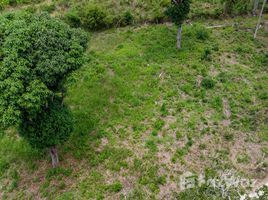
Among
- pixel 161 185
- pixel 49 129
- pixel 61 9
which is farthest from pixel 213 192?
pixel 61 9

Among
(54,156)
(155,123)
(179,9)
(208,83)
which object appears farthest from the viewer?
(179,9)

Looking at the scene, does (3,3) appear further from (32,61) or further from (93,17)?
(32,61)

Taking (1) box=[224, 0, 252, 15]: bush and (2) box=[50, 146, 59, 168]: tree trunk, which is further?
(1) box=[224, 0, 252, 15]: bush

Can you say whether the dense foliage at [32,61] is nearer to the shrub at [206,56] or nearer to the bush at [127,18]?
the shrub at [206,56]

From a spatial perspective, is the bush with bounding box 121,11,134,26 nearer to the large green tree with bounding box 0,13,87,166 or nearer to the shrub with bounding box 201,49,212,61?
the shrub with bounding box 201,49,212,61

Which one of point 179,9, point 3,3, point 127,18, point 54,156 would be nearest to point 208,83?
point 179,9

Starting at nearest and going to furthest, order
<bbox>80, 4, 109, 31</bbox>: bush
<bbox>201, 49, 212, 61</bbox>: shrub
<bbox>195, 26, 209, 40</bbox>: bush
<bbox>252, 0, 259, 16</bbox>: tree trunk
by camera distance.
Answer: <bbox>201, 49, 212, 61</bbox>: shrub < <bbox>195, 26, 209, 40</bbox>: bush < <bbox>80, 4, 109, 31</bbox>: bush < <bbox>252, 0, 259, 16</bbox>: tree trunk

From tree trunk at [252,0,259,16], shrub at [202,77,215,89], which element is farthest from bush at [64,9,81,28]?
tree trunk at [252,0,259,16]
